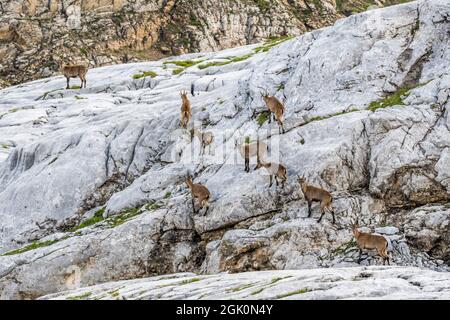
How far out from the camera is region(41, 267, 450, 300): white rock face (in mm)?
15547

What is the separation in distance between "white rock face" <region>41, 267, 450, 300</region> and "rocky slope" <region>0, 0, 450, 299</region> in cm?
422

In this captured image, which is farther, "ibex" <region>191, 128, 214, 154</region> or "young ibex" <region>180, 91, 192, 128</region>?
"young ibex" <region>180, 91, 192, 128</region>

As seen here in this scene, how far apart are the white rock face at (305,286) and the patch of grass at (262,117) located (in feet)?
36.1

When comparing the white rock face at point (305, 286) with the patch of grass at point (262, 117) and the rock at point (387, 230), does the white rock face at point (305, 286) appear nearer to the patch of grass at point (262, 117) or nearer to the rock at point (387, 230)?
the rock at point (387, 230)

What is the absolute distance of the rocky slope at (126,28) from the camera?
94.7m

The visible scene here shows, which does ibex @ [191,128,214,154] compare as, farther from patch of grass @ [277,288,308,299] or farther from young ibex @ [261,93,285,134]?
patch of grass @ [277,288,308,299]

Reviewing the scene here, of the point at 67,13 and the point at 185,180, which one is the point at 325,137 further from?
the point at 67,13

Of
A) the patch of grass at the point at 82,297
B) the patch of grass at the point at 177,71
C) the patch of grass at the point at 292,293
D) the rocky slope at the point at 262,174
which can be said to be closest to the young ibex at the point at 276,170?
the rocky slope at the point at 262,174

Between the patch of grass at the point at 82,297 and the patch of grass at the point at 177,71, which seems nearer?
the patch of grass at the point at 82,297

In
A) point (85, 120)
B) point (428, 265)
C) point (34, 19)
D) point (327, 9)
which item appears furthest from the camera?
point (327, 9)

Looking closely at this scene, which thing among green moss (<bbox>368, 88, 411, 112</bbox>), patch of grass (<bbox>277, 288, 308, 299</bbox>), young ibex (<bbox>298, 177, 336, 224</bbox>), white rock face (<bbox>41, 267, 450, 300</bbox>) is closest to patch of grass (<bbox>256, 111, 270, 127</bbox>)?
green moss (<bbox>368, 88, 411, 112</bbox>)

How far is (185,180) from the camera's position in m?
29.0

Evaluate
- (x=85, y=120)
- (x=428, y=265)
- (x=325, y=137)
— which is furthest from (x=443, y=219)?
(x=85, y=120)
